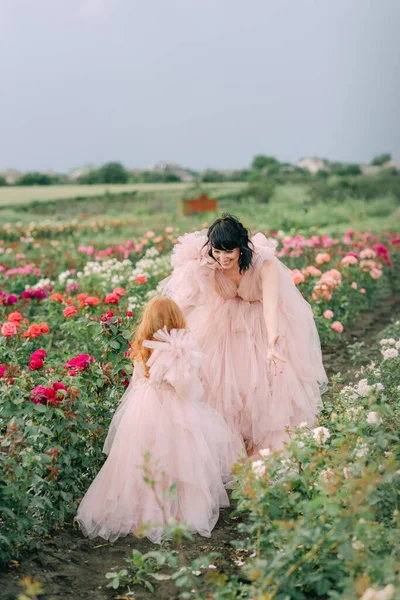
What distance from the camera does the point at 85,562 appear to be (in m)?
3.35

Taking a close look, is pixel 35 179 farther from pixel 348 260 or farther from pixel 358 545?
pixel 358 545

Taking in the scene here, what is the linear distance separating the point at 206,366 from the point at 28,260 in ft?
21.3

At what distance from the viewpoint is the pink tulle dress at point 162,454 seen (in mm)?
3602

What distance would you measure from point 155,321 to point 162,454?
2.10 ft

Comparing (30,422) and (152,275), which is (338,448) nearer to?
(30,422)

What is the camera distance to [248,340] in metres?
4.57

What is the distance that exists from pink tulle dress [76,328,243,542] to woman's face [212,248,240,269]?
64 centimetres

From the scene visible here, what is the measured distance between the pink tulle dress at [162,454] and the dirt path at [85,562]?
0.23 feet

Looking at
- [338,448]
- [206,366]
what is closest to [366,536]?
[338,448]

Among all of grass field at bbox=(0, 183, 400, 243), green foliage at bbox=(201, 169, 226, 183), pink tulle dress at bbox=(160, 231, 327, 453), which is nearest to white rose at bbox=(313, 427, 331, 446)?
pink tulle dress at bbox=(160, 231, 327, 453)

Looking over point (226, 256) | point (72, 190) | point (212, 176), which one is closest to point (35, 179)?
point (72, 190)

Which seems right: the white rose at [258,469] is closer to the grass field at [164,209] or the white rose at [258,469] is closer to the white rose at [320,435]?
the white rose at [320,435]

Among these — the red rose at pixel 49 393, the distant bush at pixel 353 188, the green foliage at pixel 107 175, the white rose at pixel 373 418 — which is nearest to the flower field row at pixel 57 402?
the red rose at pixel 49 393

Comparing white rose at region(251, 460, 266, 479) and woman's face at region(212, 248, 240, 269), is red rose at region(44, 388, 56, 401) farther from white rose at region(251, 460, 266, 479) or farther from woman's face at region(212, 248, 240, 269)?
woman's face at region(212, 248, 240, 269)
